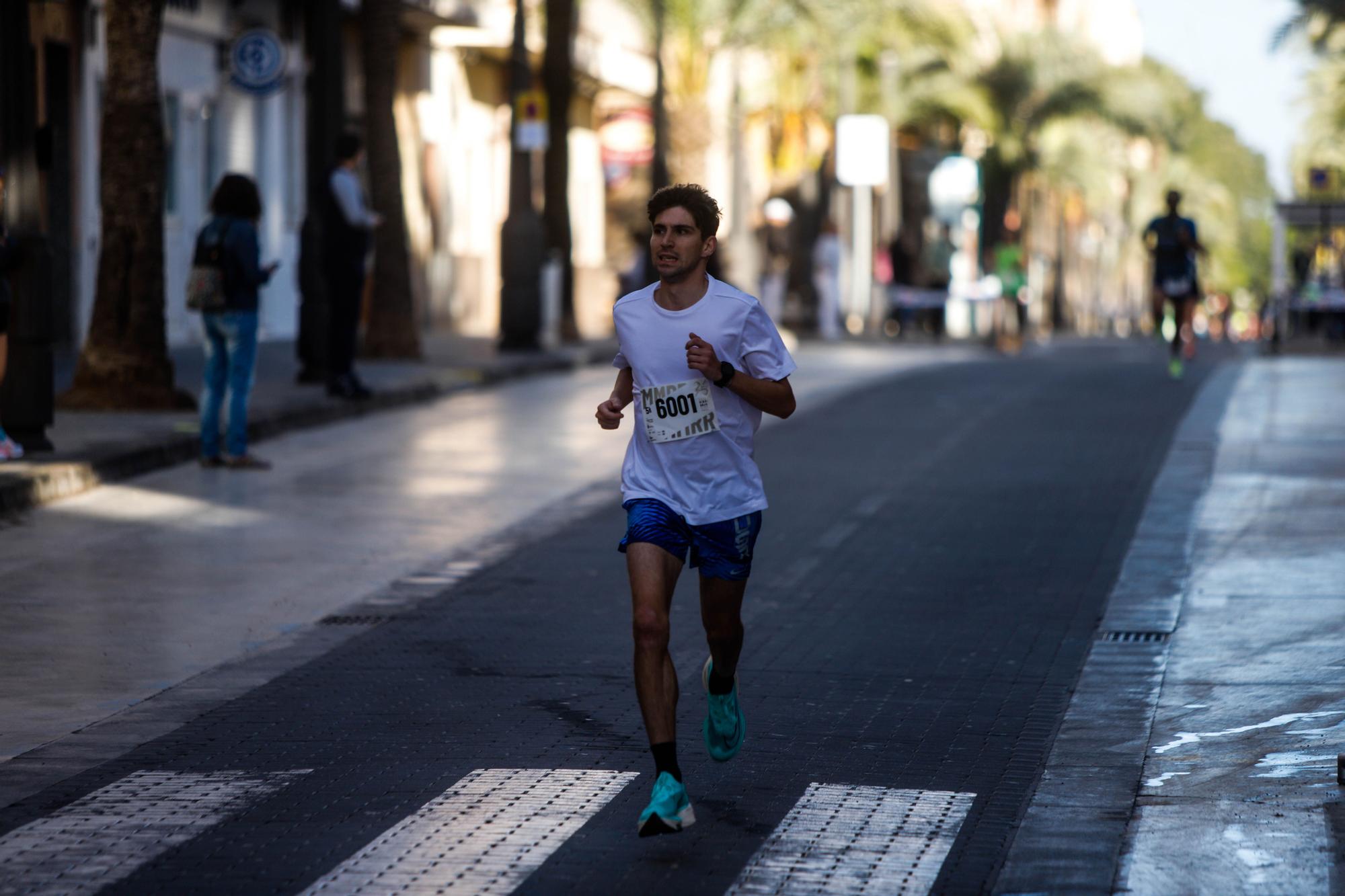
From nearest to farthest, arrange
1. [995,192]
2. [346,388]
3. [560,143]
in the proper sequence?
[346,388]
[560,143]
[995,192]

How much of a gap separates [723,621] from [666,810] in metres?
0.68

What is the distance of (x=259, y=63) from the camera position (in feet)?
72.3

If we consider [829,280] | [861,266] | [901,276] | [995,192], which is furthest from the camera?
[995,192]

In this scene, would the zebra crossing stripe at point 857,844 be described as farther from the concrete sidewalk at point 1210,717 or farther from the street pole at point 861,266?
the street pole at point 861,266

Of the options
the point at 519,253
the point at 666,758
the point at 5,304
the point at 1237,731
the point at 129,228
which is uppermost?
the point at 129,228

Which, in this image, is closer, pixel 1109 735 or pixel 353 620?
pixel 1109 735

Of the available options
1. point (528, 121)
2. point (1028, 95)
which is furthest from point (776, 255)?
point (1028, 95)

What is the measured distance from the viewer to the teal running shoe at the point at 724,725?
6.29m

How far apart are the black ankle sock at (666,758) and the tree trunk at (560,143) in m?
24.3

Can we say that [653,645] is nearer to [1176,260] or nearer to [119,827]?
[119,827]

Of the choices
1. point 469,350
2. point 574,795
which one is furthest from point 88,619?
point 469,350

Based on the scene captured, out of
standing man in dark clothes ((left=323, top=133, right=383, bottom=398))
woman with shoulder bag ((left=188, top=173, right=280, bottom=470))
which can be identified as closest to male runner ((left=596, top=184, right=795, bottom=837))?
woman with shoulder bag ((left=188, top=173, right=280, bottom=470))

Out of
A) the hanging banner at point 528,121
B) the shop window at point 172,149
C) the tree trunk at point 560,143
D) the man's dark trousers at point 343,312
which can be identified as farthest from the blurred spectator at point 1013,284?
the man's dark trousers at point 343,312

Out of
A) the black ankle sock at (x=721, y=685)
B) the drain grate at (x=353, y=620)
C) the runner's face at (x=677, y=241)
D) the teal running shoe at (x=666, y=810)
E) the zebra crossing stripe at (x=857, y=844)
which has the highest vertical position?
the runner's face at (x=677, y=241)
